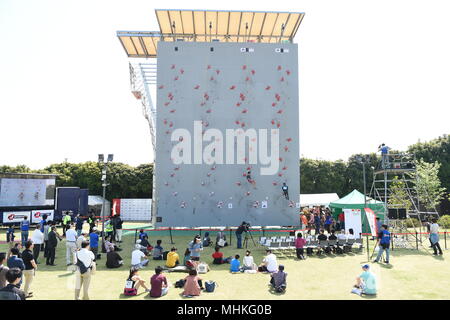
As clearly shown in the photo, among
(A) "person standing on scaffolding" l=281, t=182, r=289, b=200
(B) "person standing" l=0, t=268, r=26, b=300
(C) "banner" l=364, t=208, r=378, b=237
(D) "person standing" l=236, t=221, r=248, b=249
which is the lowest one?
(D) "person standing" l=236, t=221, r=248, b=249

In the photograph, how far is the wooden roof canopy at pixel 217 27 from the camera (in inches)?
1064

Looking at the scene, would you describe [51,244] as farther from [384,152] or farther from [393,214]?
[384,152]

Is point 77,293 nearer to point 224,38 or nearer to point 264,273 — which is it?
point 264,273

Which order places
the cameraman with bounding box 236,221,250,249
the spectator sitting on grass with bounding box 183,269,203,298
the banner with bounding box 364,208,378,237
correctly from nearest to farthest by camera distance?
the spectator sitting on grass with bounding box 183,269,203,298
the banner with bounding box 364,208,378,237
the cameraman with bounding box 236,221,250,249

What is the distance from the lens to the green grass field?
401 inches

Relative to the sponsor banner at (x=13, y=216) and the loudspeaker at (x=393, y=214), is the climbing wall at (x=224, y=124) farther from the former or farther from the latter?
the sponsor banner at (x=13, y=216)

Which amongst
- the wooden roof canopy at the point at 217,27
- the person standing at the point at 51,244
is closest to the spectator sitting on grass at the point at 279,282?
the person standing at the point at 51,244

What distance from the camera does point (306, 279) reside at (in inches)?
473

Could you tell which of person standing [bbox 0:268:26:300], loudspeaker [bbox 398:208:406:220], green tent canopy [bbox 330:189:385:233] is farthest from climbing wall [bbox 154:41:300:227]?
person standing [bbox 0:268:26:300]

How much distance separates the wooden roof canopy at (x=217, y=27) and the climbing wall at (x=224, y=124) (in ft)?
7.51

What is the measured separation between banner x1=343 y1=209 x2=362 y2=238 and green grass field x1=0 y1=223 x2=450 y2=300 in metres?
2.74

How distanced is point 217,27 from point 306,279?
76.1 feet

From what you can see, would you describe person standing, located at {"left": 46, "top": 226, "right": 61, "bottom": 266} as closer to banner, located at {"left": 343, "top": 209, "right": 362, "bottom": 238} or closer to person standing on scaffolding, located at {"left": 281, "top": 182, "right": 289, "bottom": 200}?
banner, located at {"left": 343, "top": 209, "right": 362, "bottom": 238}
